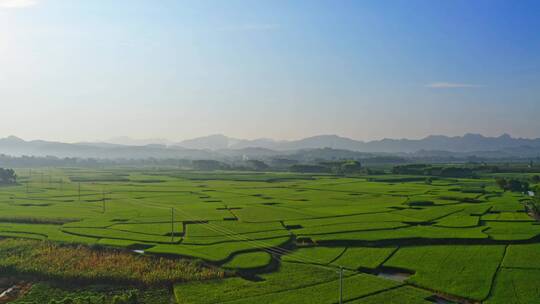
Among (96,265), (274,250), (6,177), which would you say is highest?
(6,177)

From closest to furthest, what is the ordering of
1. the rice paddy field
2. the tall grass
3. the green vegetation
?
1. the rice paddy field
2. the tall grass
3. the green vegetation

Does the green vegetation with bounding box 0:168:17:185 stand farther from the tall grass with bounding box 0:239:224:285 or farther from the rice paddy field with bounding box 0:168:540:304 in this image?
the tall grass with bounding box 0:239:224:285

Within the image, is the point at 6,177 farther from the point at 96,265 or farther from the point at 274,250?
the point at 274,250

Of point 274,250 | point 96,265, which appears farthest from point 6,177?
point 274,250

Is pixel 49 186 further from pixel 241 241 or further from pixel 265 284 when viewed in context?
pixel 265 284

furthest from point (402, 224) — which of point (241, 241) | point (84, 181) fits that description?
point (84, 181)

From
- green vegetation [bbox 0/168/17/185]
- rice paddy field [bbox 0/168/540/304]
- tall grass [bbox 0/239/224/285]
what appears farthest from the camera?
green vegetation [bbox 0/168/17/185]

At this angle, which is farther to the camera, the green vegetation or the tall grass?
the green vegetation

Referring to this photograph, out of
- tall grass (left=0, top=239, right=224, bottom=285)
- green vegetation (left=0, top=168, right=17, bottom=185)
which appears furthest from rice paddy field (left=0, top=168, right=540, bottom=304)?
green vegetation (left=0, top=168, right=17, bottom=185)

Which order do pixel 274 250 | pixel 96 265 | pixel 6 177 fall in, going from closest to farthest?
→ 1. pixel 96 265
2. pixel 274 250
3. pixel 6 177
